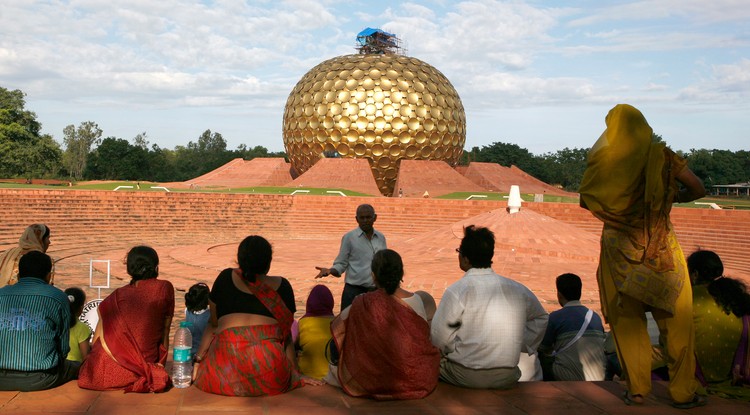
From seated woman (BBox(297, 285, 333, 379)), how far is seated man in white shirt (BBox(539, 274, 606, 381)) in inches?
52.4

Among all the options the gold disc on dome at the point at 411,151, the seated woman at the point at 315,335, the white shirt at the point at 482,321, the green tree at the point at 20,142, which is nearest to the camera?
the white shirt at the point at 482,321

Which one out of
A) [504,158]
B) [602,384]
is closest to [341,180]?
[602,384]

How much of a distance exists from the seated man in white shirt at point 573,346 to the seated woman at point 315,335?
1.33 meters

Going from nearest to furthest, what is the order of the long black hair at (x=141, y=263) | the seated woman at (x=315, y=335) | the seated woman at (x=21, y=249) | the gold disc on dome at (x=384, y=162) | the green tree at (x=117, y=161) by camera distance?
1. the long black hair at (x=141, y=263)
2. the seated woman at (x=315, y=335)
3. the seated woman at (x=21, y=249)
4. the gold disc on dome at (x=384, y=162)
5. the green tree at (x=117, y=161)

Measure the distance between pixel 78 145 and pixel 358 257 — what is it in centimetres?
7114

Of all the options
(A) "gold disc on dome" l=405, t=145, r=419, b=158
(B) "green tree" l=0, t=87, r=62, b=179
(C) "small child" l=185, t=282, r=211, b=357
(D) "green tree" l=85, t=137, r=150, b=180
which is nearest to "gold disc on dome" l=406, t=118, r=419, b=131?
(A) "gold disc on dome" l=405, t=145, r=419, b=158

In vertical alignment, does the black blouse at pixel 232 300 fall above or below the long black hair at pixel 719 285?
below

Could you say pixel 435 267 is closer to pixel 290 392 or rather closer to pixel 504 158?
pixel 290 392

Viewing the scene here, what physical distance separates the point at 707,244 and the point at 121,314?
15275 mm

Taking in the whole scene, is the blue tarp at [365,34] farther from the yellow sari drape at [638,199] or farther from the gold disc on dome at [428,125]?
the yellow sari drape at [638,199]

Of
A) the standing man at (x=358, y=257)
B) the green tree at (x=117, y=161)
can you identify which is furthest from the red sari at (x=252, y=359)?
the green tree at (x=117, y=161)

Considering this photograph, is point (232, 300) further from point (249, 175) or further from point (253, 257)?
point (249, 175)

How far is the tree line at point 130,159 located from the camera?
35375 mm

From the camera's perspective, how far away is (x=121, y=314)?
354 cm
